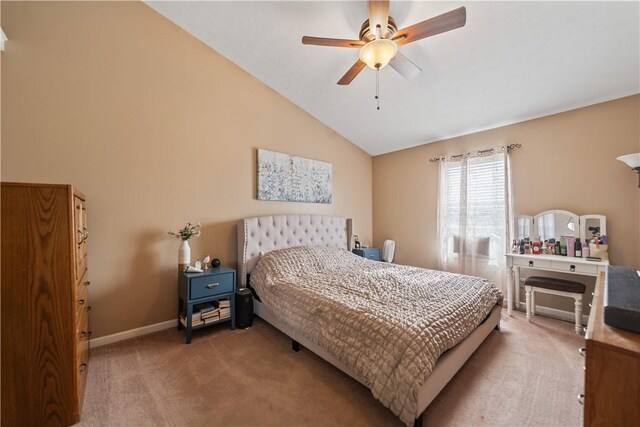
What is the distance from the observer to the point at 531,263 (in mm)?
2906

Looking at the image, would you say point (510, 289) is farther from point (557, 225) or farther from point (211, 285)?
point (211, 285)

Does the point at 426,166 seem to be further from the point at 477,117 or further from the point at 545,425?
the point at 545,425

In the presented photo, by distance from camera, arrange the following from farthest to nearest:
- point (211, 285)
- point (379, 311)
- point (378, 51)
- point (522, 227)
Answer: point (522, 227), point (211, 285), point (378, 51), point (379, 311)

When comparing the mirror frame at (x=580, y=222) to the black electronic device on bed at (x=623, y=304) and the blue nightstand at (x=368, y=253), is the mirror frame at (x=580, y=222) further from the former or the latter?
the blue nightstand at (x=368, y=253)

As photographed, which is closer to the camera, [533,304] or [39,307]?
[39,307]

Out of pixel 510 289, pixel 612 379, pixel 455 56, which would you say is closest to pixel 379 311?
pixel 612 379

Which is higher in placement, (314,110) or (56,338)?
(314,110)

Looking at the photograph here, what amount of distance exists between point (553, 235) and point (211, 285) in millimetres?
4084

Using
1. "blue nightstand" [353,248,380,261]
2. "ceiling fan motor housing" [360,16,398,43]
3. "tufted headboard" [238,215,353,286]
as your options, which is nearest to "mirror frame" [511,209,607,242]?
"blue nightstand" [353,248,380,261]

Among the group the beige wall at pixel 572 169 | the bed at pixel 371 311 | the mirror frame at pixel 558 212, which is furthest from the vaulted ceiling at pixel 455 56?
the bed at pixel 371 311

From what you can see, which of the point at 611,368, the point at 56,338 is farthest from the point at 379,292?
the point at 56,338

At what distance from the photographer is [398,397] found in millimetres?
1379

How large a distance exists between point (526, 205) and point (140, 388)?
178 inches

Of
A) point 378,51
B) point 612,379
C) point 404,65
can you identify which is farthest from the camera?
point 404,65
